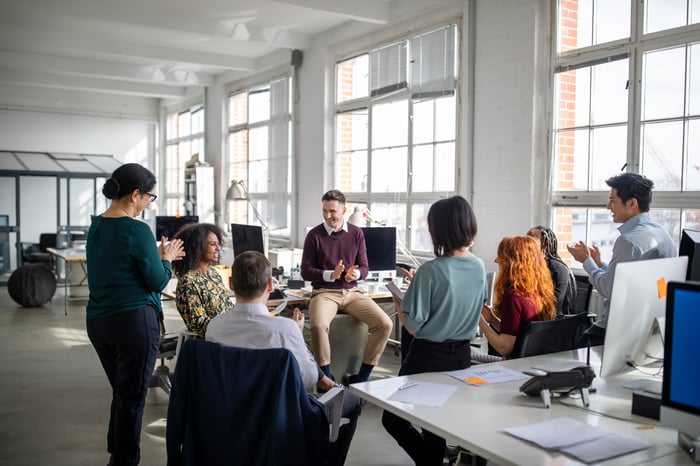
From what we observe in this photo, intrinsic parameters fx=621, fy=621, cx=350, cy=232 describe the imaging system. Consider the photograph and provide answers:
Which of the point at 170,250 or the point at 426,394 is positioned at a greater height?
the point at 170,250

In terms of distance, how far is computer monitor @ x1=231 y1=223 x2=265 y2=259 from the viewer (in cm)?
480

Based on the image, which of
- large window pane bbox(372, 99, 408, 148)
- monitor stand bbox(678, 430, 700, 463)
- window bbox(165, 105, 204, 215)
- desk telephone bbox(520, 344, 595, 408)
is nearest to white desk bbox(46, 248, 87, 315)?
window bbox(165, 105, 204, 215)

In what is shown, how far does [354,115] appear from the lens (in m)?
7.16

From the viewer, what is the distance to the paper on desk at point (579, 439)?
1.64m

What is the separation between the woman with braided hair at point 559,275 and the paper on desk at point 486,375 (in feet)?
4.36

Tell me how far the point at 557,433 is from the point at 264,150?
25.4 ft

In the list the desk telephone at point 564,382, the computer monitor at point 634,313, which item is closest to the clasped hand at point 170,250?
the desk telephone at point 564,382

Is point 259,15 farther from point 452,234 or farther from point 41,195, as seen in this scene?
point 41,195

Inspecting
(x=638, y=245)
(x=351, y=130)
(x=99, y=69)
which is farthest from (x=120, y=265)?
(x=99, y=69)

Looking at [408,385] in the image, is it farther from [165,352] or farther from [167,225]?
[167,225]

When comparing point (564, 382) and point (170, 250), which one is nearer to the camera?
point (564, 382)

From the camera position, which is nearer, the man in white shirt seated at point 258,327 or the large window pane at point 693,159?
the man in white shirt seated at point 258,327

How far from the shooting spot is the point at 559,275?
3.65 metres

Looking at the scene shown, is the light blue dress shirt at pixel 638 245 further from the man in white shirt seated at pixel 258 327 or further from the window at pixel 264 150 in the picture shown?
the window at pixel 264 150
